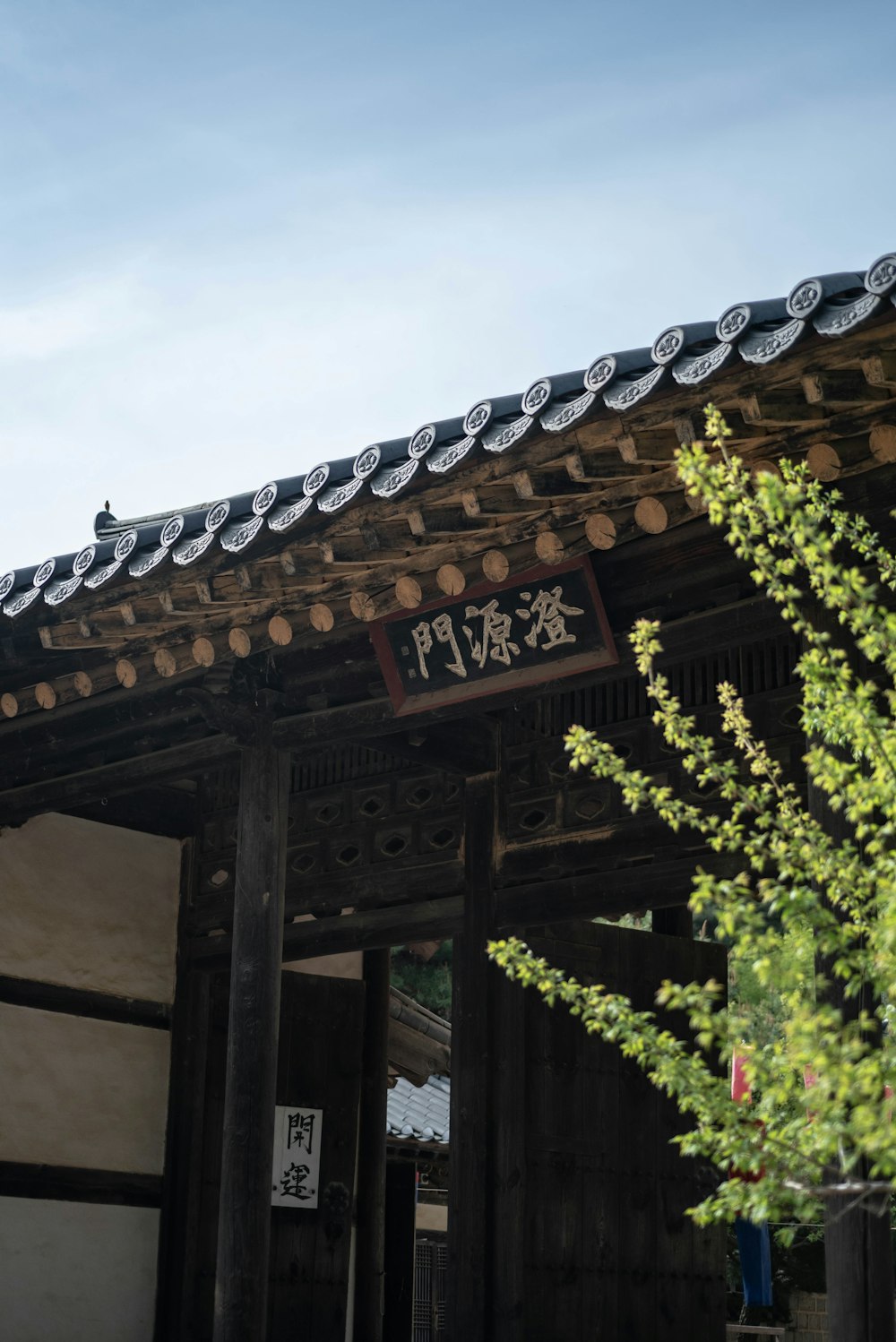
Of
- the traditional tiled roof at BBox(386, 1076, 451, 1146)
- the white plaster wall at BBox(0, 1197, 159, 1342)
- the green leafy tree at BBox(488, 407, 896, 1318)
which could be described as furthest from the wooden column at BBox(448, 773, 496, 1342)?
the green leafy tree at BBox(488, 407, 896, 1318)

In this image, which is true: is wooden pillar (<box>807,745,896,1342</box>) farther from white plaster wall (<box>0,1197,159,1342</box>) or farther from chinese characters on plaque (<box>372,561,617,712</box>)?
white plaster wall (<box>0,1197,159,1342</box>)

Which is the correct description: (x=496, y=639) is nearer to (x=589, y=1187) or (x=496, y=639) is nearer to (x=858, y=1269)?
(x=858, y=1269)

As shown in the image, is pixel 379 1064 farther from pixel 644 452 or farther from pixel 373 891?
pixel 644 452

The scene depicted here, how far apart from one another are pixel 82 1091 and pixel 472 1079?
2.97 m

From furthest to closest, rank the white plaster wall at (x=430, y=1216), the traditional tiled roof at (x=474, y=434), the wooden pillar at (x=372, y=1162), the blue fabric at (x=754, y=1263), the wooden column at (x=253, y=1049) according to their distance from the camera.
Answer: the white plaster wall at (x=430, y=1216), the blue fabric at (x=754, y=1263), the wooden pillar at (x=372, y=1162), the wooden column at (x=253, y=1049), the traditional tiled roof at (x=474, y=434)

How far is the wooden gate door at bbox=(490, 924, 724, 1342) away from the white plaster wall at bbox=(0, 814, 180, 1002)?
2.98 meters

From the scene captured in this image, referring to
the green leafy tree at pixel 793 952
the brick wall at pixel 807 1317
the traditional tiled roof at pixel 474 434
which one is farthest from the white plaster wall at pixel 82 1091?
the brick wall at pixel 807 1317

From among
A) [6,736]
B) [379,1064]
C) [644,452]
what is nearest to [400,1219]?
[379,1064]

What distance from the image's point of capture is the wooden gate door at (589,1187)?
26.2 feet

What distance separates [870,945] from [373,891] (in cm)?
582

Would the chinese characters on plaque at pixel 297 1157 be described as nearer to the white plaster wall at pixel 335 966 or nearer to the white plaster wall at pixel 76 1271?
the white plaster wall at pixel 76 1271

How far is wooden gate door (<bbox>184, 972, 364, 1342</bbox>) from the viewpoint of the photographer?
9.77m

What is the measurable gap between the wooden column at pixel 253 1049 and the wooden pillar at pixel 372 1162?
4.02m

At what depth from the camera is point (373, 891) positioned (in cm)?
920
